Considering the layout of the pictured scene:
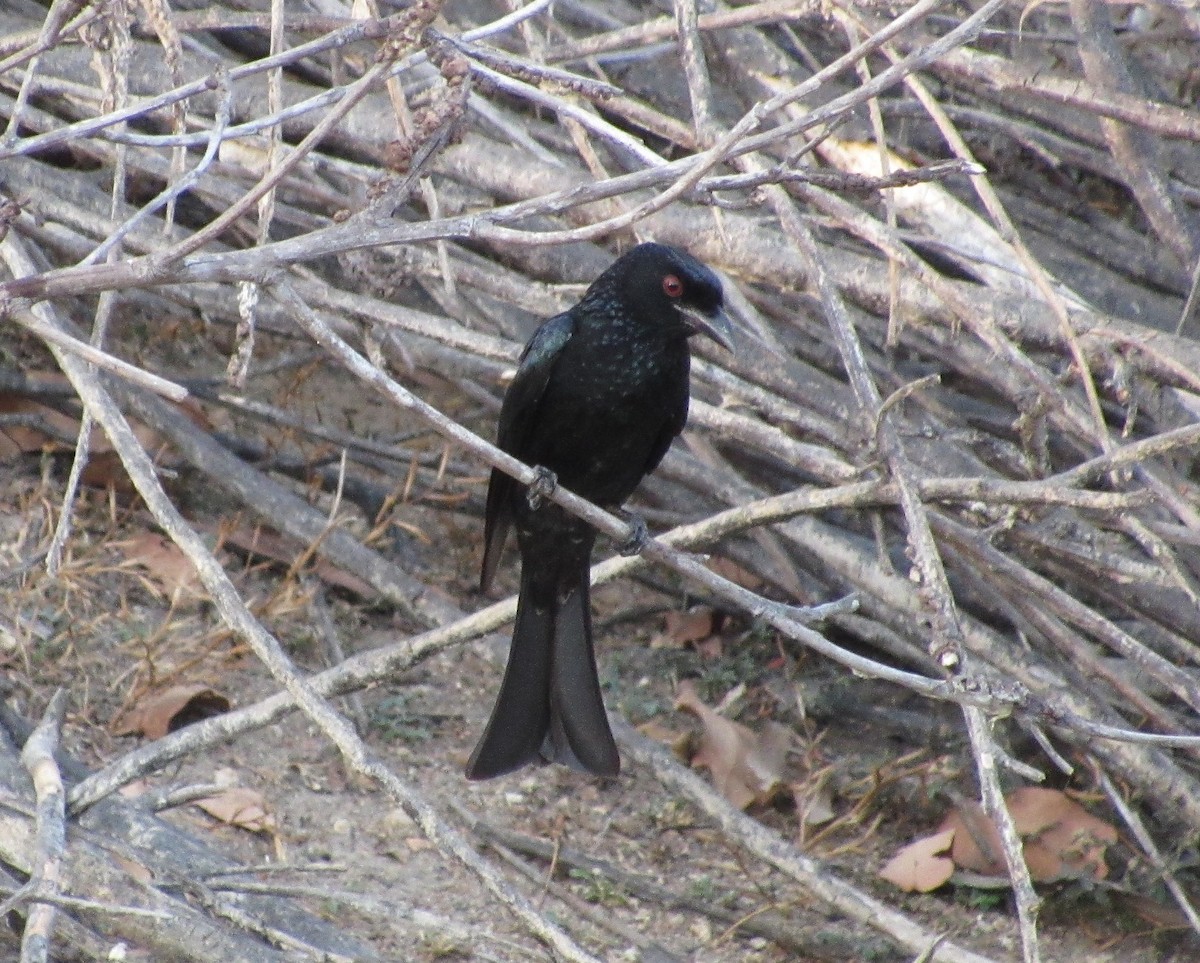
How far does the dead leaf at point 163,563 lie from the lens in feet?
13.8

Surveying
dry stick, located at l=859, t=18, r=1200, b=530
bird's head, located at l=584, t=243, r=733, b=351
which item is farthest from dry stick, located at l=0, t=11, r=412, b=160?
bird's head, located at l=584, t=243, r=733, b=351

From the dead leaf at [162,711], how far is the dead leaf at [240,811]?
0.25m

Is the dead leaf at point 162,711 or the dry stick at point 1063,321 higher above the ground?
the dry stick at point 1063,321

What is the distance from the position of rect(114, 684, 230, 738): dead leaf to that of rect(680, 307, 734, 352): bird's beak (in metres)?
1.53

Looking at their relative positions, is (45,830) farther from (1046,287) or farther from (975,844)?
(975,844)

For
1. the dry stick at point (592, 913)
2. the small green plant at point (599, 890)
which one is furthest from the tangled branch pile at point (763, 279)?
the small green plant at point (599, 890)

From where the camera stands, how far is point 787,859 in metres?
3.35

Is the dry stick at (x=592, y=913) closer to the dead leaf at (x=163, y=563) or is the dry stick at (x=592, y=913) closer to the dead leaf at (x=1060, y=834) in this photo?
the dead leaf at (x=1060, y=834)

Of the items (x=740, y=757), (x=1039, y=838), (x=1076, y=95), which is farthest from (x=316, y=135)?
(x=1039, y=838)

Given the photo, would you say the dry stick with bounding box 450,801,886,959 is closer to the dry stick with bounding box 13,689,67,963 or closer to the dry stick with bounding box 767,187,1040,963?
the dry stick with bounding box 767,187,1040,963

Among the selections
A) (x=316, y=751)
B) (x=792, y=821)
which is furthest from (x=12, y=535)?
(x=792, y=821)

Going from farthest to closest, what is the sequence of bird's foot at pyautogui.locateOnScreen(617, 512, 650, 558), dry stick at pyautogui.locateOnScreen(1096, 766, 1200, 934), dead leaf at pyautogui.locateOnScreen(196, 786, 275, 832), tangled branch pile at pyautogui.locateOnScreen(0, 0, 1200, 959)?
dead leaf at pyautogui.locateOnScreen(196, 786, 275, 832)
dry stick at pyautogui.locateOnScreen(1096, 766, 1200, 934)
bird's foot at pyautogui.locateOnScreen(617, 512, 650, 558)
tangled branch pile at pyautogui.locateOnScreen(0, 0, 1200, 959)

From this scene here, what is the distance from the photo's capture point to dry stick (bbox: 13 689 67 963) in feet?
7.18

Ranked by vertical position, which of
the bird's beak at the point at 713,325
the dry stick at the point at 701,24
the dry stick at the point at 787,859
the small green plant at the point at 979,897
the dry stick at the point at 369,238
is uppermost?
the dry stick at the point at 701,24
